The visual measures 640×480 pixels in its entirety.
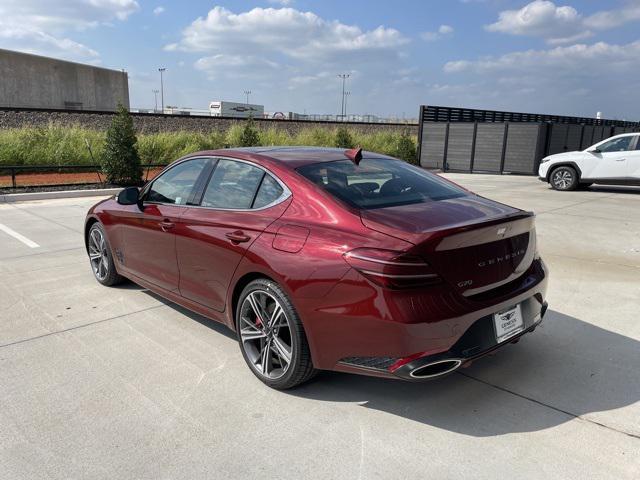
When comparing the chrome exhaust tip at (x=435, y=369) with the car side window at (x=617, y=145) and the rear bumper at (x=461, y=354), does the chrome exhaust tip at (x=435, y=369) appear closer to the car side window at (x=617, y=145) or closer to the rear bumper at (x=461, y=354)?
the rear bumper at (x=461, y=354)

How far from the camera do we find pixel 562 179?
14805 mm

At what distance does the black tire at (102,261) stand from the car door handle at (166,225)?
4.30ft

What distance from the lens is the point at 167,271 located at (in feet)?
14.1

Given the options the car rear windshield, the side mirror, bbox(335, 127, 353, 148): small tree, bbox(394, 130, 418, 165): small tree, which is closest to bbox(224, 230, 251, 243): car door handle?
the car rear windshield

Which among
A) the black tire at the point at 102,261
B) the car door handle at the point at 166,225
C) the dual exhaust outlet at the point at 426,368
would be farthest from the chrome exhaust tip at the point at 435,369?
the black tire at the point at 102,261

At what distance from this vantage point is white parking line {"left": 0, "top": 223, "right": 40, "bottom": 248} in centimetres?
746

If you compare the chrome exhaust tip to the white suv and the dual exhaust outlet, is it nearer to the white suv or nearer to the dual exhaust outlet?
the dual exhaust outlet

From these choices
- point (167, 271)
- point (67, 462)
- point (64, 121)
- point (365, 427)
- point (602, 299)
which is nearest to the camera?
point (67, 462)

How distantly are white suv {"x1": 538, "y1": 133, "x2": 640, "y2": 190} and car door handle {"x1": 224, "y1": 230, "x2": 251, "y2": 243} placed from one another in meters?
13.4

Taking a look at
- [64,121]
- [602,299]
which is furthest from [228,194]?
[64,121]

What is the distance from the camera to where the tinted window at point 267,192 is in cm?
349

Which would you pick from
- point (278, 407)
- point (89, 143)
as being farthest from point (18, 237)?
point (89, 143)

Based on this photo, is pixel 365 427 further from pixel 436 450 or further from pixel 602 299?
pixel 602 299

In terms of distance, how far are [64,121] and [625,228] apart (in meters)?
23.5
